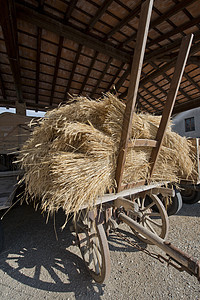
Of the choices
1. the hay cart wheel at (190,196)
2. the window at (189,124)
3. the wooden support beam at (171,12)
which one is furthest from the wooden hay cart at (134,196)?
the window at (189,124)

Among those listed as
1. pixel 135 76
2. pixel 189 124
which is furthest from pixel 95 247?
pixel 189 124

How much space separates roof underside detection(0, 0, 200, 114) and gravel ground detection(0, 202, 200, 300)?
353cm

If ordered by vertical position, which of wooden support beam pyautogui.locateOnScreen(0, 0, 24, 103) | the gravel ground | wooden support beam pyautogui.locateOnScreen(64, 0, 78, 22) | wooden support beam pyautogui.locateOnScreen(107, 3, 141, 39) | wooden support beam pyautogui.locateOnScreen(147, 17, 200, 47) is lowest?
the gravel ground

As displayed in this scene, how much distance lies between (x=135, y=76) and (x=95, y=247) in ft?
6.52

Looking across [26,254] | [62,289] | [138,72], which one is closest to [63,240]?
[26,254]

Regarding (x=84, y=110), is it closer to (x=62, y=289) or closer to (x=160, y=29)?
(x=62, y=289)

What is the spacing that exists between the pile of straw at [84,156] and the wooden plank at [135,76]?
9cm

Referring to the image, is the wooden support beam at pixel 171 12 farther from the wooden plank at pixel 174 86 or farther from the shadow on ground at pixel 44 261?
the shadow on ground at pixel 44 261

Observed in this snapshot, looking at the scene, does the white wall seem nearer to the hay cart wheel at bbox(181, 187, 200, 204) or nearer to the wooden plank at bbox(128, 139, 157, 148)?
the hay cart wheel at bbox(181, 187, 200, 204)

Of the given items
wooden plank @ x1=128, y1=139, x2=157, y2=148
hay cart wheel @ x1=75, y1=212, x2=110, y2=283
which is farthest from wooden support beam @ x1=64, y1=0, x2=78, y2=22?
hay cart wheel @ x1=75, y1=212, x2=110, y2=283

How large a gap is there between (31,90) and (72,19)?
382cm

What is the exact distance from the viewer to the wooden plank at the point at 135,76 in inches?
38.1

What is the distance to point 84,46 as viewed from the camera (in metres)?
4.62

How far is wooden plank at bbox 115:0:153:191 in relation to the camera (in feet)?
3.18
